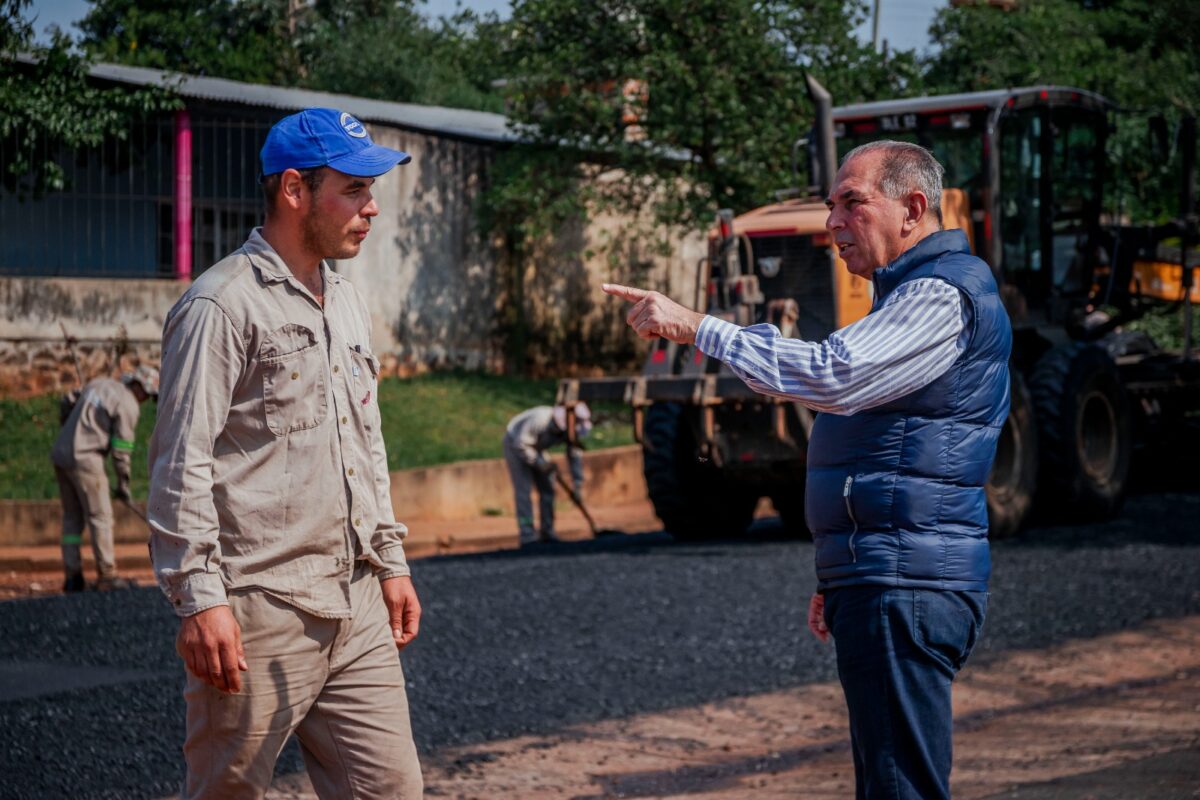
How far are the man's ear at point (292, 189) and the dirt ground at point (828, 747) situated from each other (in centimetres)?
284

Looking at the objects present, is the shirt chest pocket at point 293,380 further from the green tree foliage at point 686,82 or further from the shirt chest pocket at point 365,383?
the green tree foliage at point 686,82

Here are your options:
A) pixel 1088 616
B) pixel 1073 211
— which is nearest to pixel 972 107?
pixel 1073 211

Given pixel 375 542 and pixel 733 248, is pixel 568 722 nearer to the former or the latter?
pixel 375 542

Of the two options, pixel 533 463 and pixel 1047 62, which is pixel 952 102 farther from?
pixel 1047 62

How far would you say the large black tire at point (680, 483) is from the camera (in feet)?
42.3

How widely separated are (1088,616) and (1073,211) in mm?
5447

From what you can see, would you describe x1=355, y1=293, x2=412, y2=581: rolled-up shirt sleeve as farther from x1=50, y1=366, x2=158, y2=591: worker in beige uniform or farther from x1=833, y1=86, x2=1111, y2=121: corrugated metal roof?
x1=833, y1=86, x2=1111, y2=121: corrugated metal roof

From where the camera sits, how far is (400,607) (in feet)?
11.6

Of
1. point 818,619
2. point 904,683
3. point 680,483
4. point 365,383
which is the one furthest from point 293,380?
point 680,483

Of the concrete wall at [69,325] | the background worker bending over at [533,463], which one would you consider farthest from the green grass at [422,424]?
the background worker bending over at [533,463]

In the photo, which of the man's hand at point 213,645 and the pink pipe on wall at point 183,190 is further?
the pink pipe on wall at point 183,190

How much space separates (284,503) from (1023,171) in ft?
35.2

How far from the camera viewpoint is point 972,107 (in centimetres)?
1252

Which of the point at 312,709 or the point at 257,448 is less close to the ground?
the point at 257,448
